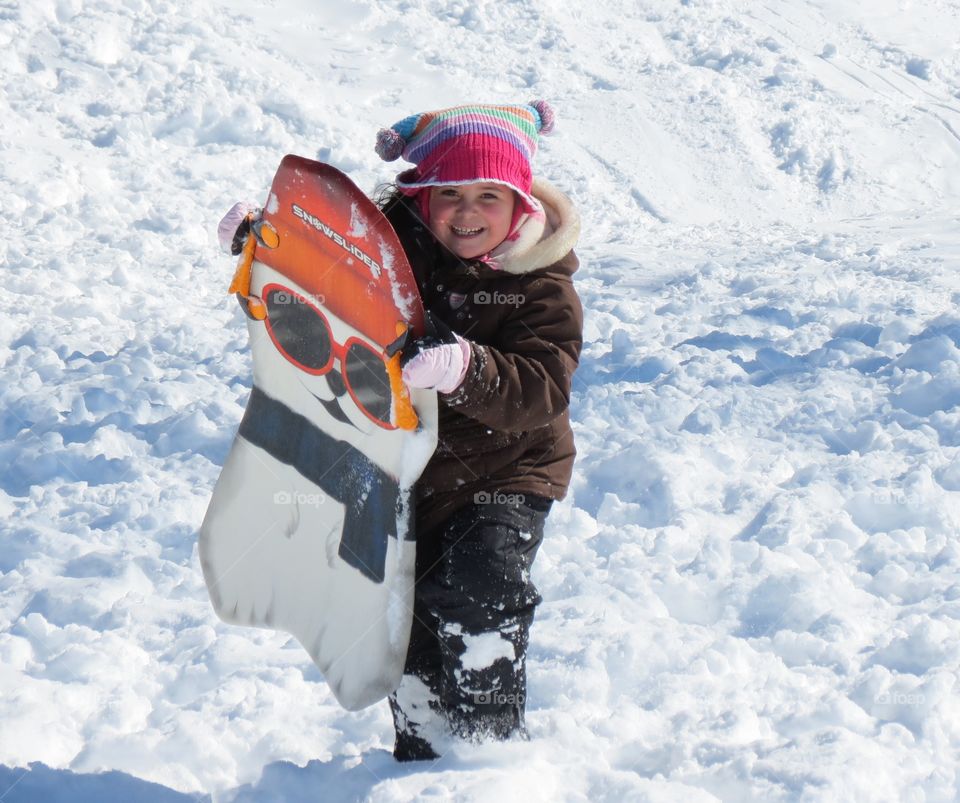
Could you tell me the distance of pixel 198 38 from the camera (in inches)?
333

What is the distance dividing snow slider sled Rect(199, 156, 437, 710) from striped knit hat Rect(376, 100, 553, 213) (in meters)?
0.24

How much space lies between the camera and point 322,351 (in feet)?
9.03

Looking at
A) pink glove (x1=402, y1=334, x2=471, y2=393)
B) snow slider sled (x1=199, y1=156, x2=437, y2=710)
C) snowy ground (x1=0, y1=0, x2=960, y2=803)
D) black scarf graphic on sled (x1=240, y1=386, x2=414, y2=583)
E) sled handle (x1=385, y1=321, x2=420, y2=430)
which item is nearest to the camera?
pink glove (x1=402, y1=334, x2=471, y2=393)

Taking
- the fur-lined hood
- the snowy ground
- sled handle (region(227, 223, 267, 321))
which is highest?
the fur-lined hood

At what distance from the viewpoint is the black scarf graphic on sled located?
2.65m

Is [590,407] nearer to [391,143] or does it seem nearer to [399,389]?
[391,143]

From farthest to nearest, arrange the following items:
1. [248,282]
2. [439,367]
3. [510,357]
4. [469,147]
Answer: [248,282], [469,147], [510,357], [439,367]

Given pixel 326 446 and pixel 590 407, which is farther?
pixel 590 407

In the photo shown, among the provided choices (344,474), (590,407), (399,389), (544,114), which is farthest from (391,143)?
(590,407)

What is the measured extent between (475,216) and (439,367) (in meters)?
0.51

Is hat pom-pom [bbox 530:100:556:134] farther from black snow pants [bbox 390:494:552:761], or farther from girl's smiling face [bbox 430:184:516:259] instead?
black snow pants [bbox 390:494:552:761]

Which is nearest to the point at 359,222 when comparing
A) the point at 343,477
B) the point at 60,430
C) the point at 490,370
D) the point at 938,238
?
the point at 490,370

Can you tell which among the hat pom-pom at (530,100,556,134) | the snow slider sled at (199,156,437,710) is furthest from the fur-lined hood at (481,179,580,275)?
the hat pom-pom at (530,100,556,134)

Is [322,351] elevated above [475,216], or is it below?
below
